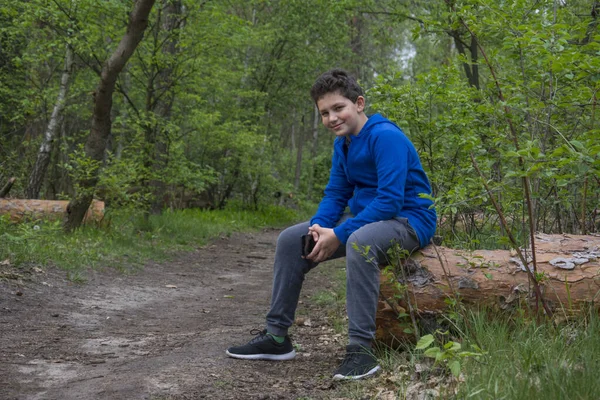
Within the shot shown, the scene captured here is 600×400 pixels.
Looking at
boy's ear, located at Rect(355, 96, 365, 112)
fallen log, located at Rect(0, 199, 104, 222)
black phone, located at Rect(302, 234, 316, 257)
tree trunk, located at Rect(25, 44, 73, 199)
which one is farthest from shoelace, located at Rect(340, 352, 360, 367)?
tree trunk, located at Rect(25, 44, 73, 199)

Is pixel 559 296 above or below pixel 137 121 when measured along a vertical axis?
below

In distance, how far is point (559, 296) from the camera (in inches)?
154

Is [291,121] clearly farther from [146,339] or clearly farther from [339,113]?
[339,113]

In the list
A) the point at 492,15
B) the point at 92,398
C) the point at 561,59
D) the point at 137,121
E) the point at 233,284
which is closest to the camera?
the point at 92,398

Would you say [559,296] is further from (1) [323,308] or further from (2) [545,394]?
(1) [323,308]

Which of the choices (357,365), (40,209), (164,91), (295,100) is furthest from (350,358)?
(295,100)

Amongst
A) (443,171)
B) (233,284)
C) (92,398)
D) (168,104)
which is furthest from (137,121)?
(92,398)

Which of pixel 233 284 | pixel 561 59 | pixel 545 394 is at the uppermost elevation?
pixel 561 59

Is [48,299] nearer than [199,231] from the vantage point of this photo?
Yes

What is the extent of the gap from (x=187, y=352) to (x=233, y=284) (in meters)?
4.26

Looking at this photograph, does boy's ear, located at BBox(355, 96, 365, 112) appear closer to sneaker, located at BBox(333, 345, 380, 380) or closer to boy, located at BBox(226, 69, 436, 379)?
boy, located at BBox(226, 69, 436, 379)

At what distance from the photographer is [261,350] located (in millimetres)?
4336

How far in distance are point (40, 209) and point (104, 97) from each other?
7.67 ft

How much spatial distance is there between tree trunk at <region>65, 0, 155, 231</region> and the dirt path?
176 cm
